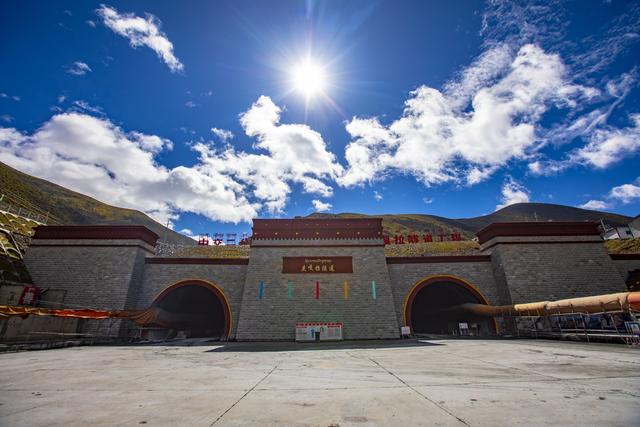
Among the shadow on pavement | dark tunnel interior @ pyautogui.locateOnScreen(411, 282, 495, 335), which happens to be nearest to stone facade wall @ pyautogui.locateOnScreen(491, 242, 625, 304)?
dark tunnel interior @ pyautogui.locateOnScreen(411, 282, 495, 335)

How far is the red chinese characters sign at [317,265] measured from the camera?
23031 mm

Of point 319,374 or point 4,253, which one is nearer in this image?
point 319,374

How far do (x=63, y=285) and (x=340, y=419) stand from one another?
26.9m

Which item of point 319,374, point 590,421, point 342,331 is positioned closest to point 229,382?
point 319,374

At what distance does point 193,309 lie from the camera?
30.3m

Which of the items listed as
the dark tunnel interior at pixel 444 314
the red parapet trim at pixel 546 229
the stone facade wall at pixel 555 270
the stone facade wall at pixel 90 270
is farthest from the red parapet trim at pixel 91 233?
the stone facade wall at pixel 555 270

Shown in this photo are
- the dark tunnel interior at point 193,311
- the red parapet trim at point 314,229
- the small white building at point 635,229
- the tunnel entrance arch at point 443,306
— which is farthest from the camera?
the small white building at point 635,229

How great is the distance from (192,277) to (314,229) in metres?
10.5

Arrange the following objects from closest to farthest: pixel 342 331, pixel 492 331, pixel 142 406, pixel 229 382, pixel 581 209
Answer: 1. pixel 142 406
2. pixel 229 382
3. pixel 342 331
4. pixel 492 331
5. pixel 581 209

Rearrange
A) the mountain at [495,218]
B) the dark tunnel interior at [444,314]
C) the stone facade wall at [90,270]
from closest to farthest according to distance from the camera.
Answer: the stone facade wall at [90,270] < the dark tunnel interior at [444,314] < the mountain at [495,218]

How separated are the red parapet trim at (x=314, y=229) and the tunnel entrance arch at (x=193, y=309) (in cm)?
602

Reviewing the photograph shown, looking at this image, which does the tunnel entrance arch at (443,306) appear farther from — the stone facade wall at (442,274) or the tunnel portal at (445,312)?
the stone facade wall at (442,274)

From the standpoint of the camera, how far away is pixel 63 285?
71.8 ft

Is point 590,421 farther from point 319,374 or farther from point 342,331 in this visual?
point 342,331
